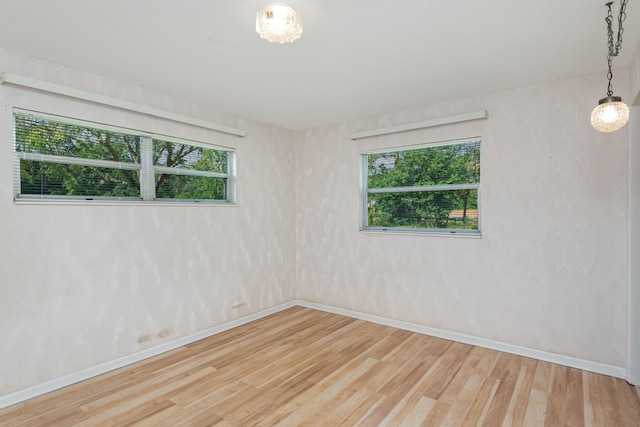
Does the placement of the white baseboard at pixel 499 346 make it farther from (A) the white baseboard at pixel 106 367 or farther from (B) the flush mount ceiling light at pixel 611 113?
(B) the flush mount ceiling light at pixel 611 113

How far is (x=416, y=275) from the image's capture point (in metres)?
3.83

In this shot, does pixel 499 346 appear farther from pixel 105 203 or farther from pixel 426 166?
pixel 105 203

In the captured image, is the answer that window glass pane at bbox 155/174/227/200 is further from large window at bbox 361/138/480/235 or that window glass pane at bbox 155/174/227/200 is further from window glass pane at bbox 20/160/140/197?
large window at bbox 361/138/480/235

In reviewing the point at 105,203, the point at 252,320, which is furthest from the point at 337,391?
the point at 105,203

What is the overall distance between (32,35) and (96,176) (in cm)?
112

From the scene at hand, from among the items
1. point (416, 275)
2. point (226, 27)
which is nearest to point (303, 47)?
point (226, 27)

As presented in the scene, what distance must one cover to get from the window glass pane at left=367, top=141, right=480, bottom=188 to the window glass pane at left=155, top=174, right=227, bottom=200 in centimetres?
190

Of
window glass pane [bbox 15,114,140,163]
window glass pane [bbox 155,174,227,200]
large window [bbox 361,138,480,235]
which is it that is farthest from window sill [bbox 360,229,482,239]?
window glass pane [bbox 15,114,140,163]

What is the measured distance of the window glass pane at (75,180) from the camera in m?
2.57

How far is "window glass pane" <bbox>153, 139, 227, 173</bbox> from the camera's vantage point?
3373 mm

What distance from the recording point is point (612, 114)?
1825 mm

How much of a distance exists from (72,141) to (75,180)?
327mm

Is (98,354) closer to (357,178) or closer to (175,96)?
(175,96)

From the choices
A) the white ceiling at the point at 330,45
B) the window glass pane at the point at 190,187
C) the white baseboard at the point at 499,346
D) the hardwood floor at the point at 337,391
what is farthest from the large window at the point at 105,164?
the white baseboard at the point at 499,346
